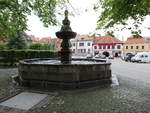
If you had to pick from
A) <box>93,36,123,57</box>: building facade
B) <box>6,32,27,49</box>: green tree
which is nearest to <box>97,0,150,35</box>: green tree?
<box>6,32,27,49</box>: green tree

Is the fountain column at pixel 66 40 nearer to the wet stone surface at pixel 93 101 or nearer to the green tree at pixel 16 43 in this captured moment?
the wet stone surface at pixel 93 101

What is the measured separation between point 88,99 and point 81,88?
129 centimetres

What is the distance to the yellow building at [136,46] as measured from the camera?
58.5 meters

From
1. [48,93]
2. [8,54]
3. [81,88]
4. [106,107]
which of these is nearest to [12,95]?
[48,93]

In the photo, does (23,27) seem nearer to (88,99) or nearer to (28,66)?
(28,66)

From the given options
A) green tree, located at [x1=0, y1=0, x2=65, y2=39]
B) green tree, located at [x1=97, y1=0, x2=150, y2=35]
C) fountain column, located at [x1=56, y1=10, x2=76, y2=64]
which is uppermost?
green tree, located at [x1=0, y1=0, x2=65, y2=39]

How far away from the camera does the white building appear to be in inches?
2703

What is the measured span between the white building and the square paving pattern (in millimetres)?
61835

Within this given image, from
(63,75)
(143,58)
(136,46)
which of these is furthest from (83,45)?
(63,75)

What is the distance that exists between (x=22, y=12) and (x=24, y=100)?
6952 millimetres

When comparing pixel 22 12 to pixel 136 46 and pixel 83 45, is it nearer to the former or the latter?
pixel 136 46

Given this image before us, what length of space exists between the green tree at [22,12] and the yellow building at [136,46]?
166ft

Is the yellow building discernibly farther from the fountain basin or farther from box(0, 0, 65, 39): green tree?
the fountain basin

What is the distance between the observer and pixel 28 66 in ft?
24.9
